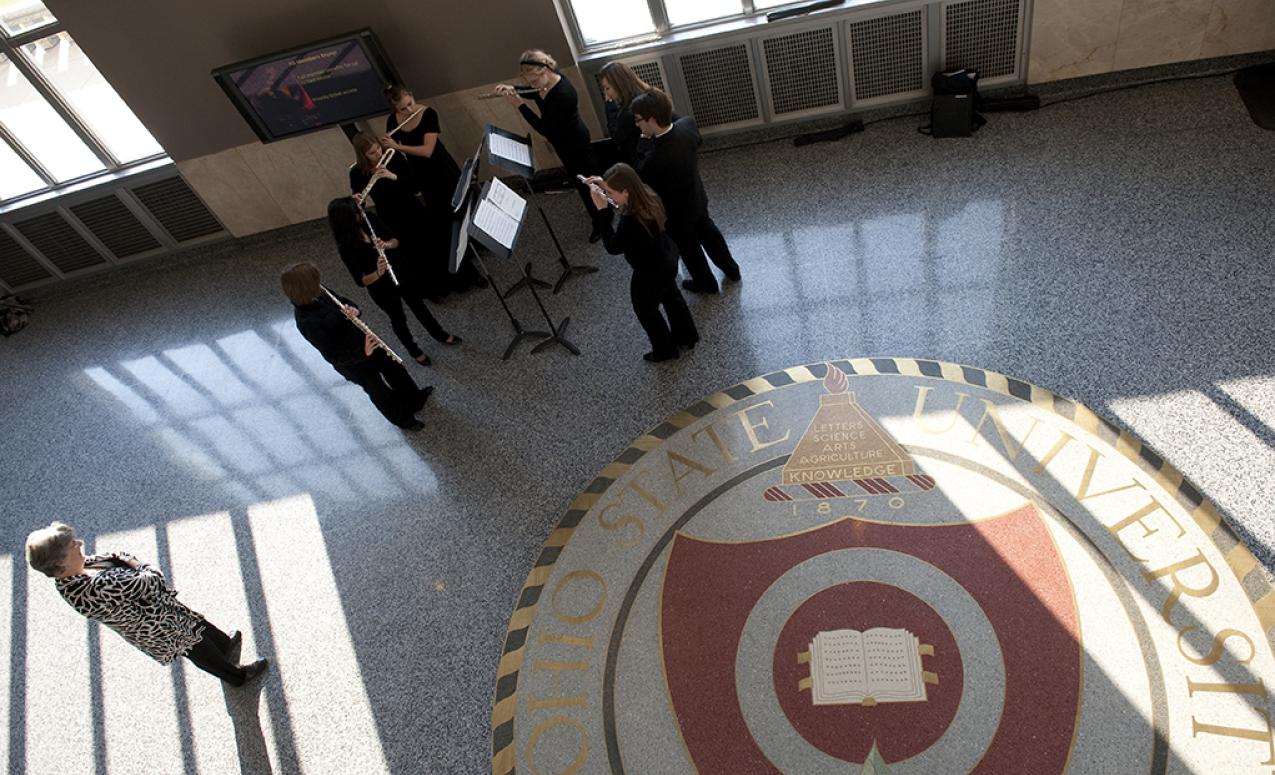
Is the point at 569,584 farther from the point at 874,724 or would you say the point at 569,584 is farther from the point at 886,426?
the point at 886,426

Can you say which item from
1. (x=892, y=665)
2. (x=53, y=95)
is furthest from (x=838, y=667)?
(x=53, y=95)

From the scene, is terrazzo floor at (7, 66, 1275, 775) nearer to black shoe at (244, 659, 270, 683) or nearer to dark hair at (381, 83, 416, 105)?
black shoe at (244, 659, 270, 683)

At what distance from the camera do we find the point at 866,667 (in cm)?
375

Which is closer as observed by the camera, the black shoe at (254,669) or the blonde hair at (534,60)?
the black shoe at (254,669)

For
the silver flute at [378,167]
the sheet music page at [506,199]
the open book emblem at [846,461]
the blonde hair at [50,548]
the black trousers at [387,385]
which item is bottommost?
the open book emblem at [846,461]

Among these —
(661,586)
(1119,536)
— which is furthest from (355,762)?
(1119,536)

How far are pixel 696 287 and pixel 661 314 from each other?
73 centimetres

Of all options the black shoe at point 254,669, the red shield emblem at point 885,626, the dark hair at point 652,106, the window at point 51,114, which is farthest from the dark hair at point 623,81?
the window at point 51,114

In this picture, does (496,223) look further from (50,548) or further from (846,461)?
(50,548)

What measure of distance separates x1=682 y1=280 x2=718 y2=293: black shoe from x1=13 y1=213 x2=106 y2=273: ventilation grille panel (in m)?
6.53

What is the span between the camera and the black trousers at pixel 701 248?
5.47 meters

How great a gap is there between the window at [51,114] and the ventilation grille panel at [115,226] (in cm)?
32

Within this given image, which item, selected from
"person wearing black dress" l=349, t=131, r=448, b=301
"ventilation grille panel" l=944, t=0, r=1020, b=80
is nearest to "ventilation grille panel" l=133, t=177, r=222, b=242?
"person wearing black dress" l=349, t=131, r=448, b=301

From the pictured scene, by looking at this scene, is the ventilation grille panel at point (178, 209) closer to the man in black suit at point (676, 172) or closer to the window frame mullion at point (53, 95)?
the window frame mullion at point (53, 95)
